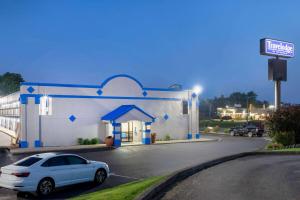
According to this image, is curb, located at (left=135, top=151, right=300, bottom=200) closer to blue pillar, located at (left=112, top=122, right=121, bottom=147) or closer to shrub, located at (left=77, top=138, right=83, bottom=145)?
blue pillar, located at (left=112, top=122, right=121, bottom=147)

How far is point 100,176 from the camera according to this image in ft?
→ 52.4

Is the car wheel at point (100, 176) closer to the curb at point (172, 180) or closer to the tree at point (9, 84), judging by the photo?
the curb at point (172, 180)

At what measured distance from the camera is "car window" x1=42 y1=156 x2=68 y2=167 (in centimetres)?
1409

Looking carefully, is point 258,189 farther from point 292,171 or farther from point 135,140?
point 135,140

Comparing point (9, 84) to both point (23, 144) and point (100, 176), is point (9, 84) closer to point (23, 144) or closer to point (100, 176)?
point (23, 144)

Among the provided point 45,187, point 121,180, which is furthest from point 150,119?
point 45,187

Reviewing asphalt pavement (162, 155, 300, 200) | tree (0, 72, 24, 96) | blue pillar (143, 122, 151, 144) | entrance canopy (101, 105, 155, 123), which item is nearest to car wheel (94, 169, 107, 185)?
asphalt pavement (162, 155, 300, 200)

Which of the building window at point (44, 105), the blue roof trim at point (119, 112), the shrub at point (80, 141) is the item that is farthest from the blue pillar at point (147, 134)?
the building window at point (44, 105)

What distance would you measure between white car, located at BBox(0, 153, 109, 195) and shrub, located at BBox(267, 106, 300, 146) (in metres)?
17.9

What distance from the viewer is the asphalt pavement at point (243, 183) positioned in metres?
11.3

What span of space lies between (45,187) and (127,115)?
73.4 ft

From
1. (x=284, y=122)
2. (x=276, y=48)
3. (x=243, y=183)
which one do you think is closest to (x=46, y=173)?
(x=243, y=183)

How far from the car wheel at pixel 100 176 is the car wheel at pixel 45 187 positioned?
87.1 inches

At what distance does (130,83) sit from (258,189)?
1097 inches
